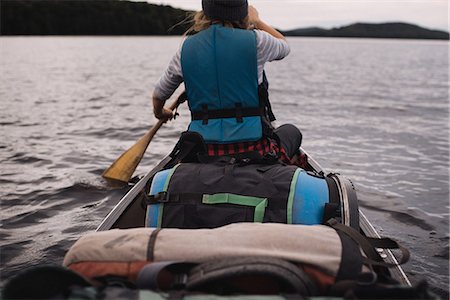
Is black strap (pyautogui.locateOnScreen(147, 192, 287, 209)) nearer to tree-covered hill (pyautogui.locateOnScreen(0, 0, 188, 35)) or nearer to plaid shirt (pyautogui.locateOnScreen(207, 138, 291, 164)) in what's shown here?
plaid shirt (pyautogui.locateOnScreen(207, 138, 291, 164))

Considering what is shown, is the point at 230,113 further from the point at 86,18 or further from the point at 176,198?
the point at 86,18

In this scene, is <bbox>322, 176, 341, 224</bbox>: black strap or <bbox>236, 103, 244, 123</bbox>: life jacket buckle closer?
<bbox>322, 176, 341, 224</bbox>: black strap

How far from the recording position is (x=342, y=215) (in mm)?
3035

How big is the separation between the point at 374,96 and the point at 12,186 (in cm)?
1593

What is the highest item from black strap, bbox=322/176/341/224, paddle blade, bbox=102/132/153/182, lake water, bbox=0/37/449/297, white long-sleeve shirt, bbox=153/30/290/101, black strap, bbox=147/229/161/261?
white long-sleeve shirt, bbox=153/30/290/101

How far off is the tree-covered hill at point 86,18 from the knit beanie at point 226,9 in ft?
285

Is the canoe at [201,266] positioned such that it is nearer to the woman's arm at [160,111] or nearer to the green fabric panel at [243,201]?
the green fabric panel at [243,201]

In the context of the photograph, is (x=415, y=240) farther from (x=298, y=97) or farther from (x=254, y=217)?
(x=298, y=97)

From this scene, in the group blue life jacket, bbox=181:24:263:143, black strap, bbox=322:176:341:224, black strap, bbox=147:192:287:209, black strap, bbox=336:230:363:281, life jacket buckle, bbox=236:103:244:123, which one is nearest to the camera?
black strap, bbox=336:230:363:281

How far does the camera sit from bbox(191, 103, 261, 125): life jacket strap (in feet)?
12.6

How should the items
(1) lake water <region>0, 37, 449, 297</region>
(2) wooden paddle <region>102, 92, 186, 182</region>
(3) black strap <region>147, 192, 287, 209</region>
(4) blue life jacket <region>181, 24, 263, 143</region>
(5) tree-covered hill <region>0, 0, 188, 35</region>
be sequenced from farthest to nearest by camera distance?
(5) tree-covered hill <region>0, 0, 188, 35</region>
(2) wooden paddle <region>102, 92, 186, 182</region>
(1) lake water <region>0, 37, 449, 297</region>
(4) blue life jacket <region>181, 24, 263, 143</region>
(3) black strap <region>147, 192, 287, 209</region>

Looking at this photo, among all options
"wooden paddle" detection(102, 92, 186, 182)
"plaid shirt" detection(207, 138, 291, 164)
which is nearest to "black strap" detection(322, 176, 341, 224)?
"plaid shirt" detection(207, 138, 291, 164)

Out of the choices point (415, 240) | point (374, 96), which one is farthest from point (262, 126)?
point (374, 96)

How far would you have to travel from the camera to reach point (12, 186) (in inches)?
278
